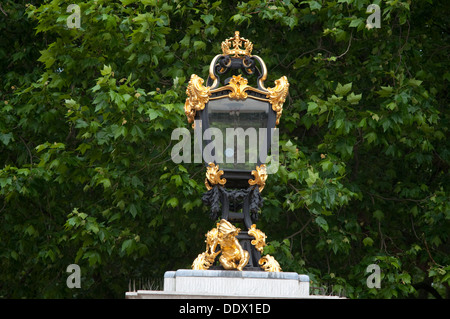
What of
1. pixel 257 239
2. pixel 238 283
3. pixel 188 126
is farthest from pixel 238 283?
pixel 188 126

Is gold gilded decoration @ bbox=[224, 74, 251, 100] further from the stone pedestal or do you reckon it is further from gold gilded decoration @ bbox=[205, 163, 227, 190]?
the stone pedestal

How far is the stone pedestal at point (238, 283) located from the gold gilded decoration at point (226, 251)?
22 cm

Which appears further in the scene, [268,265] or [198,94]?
[198,94]

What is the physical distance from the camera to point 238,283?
702 centimetres

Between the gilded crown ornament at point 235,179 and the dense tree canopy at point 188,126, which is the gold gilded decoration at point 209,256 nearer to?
the gilded crown ornament at point 235,179

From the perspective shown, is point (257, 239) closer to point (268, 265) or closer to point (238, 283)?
point (268, 265)

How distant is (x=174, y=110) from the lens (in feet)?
34.5

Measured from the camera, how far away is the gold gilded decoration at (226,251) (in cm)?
734

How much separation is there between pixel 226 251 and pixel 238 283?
1.45ft

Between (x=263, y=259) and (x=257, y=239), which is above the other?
(x=257, y=239)

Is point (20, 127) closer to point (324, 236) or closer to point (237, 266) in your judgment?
point (324, 236)

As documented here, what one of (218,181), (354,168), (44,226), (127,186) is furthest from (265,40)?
(218,181)

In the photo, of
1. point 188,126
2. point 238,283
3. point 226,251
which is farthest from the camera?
point 188,126

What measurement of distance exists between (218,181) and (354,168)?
5.46 metres
